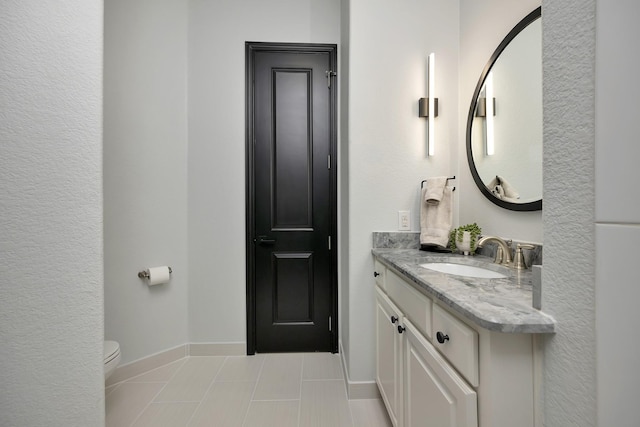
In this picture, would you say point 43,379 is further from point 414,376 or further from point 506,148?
point 506,148

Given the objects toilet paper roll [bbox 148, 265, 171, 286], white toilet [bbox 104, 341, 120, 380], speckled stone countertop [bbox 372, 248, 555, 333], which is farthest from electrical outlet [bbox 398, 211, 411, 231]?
white toilet [bbox 104, 341, 120, 380]

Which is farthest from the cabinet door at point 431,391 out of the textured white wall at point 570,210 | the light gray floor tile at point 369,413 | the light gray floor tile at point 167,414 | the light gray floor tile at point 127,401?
the light gray floor tile at point 127,401

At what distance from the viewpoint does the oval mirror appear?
1.21 metres

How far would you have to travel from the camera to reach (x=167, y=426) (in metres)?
1.53

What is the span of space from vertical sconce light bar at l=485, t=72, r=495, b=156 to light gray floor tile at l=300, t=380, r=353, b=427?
1642mm

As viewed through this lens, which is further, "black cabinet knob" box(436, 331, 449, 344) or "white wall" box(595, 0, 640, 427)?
"black cabinet knob" box(436, 331, 449, 344)

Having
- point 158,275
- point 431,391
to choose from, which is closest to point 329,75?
point 158,275

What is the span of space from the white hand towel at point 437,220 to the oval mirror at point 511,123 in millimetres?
185

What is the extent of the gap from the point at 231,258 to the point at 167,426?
111 centimetres

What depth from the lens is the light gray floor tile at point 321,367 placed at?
1997 mm

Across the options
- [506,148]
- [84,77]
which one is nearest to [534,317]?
[506,148]

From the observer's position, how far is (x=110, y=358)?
159 cm

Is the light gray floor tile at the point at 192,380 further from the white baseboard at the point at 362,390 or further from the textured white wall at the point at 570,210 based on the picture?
the textured white wall at the point at 570,210

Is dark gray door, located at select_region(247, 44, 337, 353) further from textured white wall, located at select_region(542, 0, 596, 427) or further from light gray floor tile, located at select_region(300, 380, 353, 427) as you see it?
textured white wall, located at select_region(542, 0, 596, 427)
